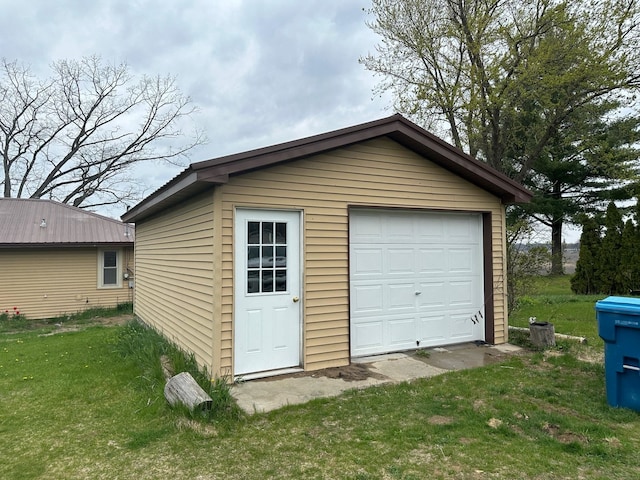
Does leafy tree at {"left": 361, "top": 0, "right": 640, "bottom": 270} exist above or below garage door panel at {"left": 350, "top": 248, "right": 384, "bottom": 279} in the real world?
above

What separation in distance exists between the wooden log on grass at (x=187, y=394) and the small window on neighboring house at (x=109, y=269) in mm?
10957

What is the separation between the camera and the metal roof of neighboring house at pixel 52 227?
1281 centimetres

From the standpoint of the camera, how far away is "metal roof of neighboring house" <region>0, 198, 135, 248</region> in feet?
42.0

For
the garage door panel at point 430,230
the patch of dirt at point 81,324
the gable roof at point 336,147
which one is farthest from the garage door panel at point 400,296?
the patch of dirt at point 81,324

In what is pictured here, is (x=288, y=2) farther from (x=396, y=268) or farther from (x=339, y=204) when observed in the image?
(x=396, y=268)

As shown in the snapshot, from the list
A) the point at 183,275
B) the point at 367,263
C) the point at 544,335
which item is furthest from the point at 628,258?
the point at 183,275

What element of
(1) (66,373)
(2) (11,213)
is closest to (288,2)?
(1) (66,373)

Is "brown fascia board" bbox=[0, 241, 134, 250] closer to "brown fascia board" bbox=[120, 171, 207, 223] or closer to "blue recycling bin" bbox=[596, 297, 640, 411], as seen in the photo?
"brown fascia board" bbox=[120, 171, 207, 223]

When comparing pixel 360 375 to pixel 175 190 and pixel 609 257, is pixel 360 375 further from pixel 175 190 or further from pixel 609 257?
pixel 609 257

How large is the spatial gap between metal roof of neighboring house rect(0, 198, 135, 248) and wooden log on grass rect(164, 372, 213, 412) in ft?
35.1

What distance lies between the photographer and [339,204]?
5.88m

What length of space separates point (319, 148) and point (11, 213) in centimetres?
1404

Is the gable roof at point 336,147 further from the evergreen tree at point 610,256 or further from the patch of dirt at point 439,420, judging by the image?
the evergreen tree at point 610,256

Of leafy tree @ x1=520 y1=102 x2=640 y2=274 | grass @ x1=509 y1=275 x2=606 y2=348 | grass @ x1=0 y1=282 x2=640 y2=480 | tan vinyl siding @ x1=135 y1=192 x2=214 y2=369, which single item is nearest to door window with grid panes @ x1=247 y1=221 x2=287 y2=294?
tan vinyl siding @ x1=135 y1=192 x2=214 y2=369
